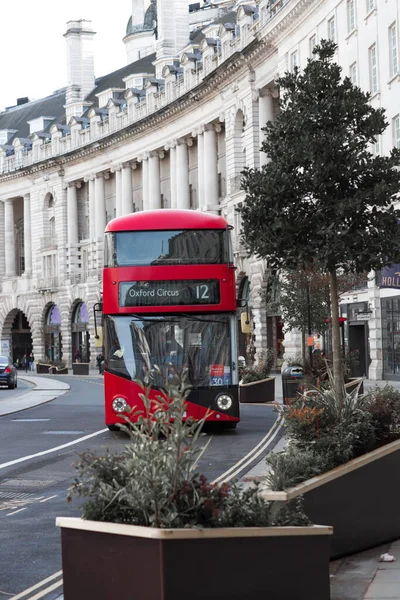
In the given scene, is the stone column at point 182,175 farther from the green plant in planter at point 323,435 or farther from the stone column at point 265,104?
the green plant in planter at point 323,435

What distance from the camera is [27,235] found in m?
104

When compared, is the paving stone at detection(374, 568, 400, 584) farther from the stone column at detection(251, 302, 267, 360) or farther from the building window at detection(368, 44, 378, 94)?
the stone column at detection(251, 302, 267, 360)

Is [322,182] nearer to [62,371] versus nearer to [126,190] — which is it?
[62,371]

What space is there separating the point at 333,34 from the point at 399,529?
139 feet

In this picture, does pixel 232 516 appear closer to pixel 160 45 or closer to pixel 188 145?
pixel 188 145

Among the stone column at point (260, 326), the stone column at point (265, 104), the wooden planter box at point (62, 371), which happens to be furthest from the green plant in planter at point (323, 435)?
the wooden planter box at point (62, 371)

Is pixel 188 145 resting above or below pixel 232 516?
above

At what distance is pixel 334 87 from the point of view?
17.2 m

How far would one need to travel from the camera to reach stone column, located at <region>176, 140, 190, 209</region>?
78.9 m

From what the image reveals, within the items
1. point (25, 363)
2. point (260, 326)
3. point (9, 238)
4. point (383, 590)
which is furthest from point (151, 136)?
point (383, 590)

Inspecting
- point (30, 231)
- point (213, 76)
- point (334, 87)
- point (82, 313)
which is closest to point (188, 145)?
point (213, 76)

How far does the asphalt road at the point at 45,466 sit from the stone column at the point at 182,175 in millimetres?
42711

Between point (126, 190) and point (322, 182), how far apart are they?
7277 centimetres

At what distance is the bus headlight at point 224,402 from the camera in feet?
77.2
